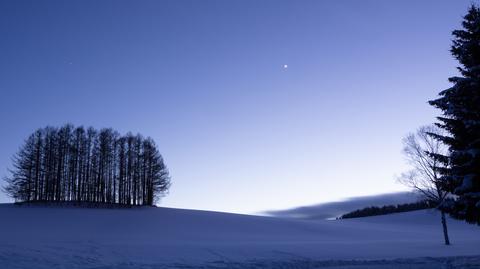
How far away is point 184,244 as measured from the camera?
28.1 metres

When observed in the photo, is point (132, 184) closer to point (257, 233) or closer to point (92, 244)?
point (257, 233)

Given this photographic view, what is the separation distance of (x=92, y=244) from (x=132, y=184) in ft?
107

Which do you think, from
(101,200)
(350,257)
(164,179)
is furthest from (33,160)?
(350,257)

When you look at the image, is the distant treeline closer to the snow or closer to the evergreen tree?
the snow

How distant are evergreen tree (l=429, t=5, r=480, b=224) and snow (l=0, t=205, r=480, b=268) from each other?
153 inches

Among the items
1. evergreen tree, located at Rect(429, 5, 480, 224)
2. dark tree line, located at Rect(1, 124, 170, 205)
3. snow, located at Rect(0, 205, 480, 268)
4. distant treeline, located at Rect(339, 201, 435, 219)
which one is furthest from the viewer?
distant treeline, located at Rect(339, 201, 435, 219)

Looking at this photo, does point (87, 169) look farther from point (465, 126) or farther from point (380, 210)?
point (380, 210)

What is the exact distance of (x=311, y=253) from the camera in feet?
84.9

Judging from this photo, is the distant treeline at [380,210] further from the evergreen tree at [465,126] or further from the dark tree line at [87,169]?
the evergreen tree at [465,126]

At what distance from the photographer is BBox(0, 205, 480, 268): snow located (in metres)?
20.2

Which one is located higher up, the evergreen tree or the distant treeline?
the evergreen tree

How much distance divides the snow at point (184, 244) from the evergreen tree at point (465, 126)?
3.89m

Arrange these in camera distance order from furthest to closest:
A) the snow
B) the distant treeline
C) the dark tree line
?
the distant treeline, the dark tree line, the snow

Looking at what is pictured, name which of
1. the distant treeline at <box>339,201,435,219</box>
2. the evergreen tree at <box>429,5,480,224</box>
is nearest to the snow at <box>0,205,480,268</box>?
the evergreen tree at <box>429,5,480,224</box>
